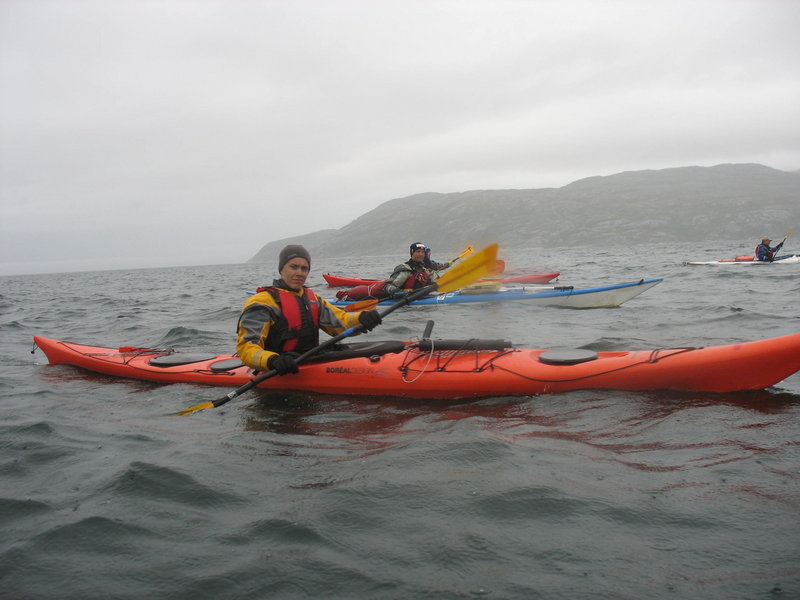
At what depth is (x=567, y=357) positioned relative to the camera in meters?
4.64

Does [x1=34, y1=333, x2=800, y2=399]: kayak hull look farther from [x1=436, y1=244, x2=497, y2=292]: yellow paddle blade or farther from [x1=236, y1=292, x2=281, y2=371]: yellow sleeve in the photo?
[x1=436, y1=244, x2=497, y2=292]: yellow paddle blade

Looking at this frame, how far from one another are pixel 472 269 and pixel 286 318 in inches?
79.0

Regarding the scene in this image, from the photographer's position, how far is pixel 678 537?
2.31m

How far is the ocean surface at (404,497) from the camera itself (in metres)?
2.15

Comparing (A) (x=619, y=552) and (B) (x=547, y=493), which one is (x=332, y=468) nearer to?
(B) (x=547, y=493)

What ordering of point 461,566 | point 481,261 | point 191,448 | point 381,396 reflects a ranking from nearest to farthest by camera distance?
1. point 461,566
2. point 191,448
3. point 381,396
4. point 481,261

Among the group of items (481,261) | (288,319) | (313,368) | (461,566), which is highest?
(481,261)

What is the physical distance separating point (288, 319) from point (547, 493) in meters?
3.00

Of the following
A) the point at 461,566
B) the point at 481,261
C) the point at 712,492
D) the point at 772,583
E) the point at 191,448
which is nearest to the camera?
the point at 772,583

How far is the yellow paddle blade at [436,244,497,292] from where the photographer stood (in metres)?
5.36

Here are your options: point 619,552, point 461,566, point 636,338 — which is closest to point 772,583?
point 619,552

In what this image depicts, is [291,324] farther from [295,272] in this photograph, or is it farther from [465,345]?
[465,345]

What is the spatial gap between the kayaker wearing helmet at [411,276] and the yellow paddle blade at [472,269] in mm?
4743

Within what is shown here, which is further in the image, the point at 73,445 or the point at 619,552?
the point at 73,445
